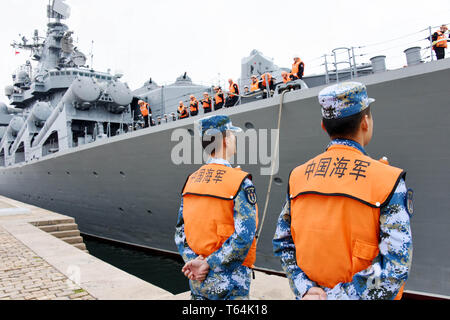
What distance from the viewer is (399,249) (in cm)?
115

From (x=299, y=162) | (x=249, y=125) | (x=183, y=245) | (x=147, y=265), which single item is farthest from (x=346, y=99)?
(x=147, y=265)

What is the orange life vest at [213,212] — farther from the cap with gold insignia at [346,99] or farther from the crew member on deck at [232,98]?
the crew member on deck at [232,98]

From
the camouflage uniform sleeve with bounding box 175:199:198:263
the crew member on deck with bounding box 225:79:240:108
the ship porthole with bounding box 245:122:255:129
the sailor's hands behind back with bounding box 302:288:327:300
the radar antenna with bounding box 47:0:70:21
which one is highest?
the radar antenna with bounding box 47:0:70:21

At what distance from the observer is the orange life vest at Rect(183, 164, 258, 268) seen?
6.00ft

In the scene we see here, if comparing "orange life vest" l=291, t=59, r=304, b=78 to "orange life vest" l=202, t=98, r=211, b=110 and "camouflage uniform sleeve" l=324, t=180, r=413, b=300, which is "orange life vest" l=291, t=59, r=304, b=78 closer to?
"orange life vest" l=202, t=98, r=211, b=110

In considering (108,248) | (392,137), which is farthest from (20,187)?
(392,137)

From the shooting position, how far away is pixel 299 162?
5.29m

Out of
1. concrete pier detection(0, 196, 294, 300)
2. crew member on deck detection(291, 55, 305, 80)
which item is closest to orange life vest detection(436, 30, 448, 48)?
crew member on deck detection(291, 55, 305, 80)

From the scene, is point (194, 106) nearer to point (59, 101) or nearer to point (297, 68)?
point (297, 68)

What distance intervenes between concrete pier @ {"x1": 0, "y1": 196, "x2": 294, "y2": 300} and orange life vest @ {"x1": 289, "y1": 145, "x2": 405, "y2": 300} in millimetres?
1795

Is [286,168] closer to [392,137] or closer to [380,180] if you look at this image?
[392,137]

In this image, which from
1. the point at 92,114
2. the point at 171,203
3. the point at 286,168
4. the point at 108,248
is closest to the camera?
the point at 286,168

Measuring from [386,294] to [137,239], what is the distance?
342 inches

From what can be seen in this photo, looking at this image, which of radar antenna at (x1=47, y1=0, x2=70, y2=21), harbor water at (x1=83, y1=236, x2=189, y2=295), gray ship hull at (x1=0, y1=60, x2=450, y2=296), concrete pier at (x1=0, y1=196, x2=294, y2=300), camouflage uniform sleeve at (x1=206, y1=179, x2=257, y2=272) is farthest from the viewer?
radar antenna at (x1=47, y1=0, x2=70, y2=21)
